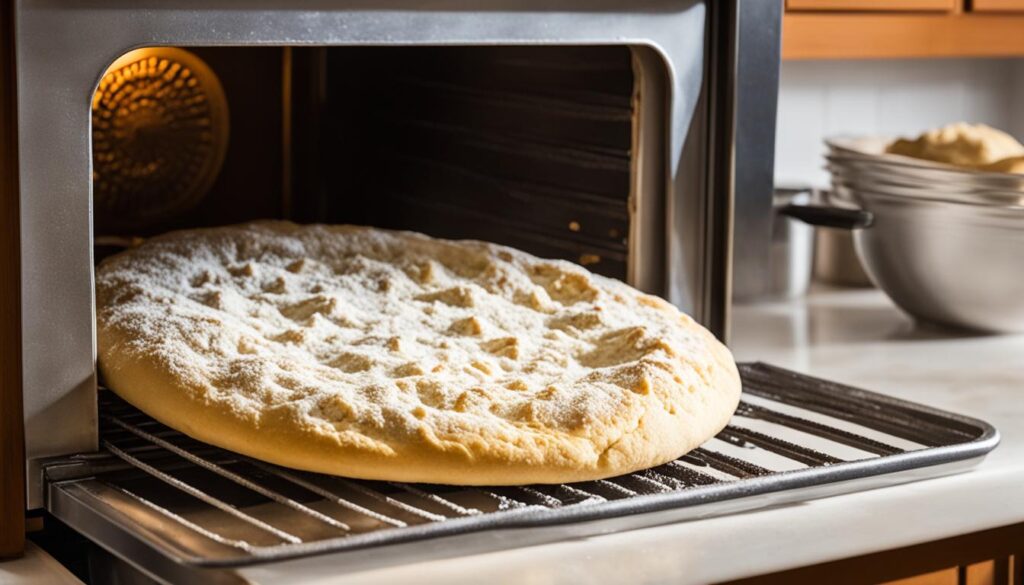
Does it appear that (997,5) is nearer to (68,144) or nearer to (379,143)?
(379,143)

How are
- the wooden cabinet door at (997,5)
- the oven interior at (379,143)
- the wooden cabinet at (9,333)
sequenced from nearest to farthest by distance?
the wooden cabinet at (9,333) < the oven interior at (379,143) < the wooden cabinet door at (997,5)

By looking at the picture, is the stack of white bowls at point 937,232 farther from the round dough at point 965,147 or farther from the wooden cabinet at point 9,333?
the wooden cabinet at point 9,333

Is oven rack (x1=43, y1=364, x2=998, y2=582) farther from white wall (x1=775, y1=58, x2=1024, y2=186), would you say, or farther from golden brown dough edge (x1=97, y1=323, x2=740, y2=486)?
white wall (x1=775, y1=58, x2=1024, y2=186)

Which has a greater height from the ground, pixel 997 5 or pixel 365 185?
pixel 997 5

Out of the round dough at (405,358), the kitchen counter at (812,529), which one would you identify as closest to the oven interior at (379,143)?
the round dough at (405,358)

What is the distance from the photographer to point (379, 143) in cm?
160

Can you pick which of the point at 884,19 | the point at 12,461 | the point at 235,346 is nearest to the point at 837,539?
the point at 235,346

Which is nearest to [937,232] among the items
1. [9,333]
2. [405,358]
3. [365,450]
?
[405,358]

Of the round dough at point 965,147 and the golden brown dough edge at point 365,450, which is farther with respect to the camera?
the round dough at point 965,147

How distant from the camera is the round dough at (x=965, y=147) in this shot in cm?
160

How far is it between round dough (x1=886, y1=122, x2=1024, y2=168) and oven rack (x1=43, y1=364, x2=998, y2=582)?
0.56 metres

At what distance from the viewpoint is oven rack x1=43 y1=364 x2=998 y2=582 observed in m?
0.79

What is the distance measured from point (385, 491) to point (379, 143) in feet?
2.43

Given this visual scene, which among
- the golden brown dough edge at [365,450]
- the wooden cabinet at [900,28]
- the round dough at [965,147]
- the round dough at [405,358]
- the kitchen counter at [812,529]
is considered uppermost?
the wooden cabinet at [900,28]
